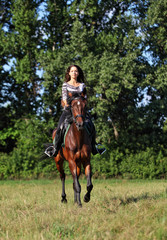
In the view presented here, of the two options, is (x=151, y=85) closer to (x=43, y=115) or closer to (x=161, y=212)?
(x=43, y=115)

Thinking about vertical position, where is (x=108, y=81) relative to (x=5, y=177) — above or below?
above

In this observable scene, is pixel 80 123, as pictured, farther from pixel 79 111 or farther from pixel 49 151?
pixel 49 151

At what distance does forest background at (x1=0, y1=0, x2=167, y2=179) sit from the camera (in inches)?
851

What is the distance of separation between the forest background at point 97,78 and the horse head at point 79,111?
42.7 feet

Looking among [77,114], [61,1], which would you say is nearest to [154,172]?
[61,1]

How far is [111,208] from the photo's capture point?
20.6 feet

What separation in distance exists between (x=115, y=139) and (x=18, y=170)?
8.40 meters

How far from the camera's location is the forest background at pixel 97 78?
21.6 meters

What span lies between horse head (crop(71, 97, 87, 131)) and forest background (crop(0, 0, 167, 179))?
13.0m

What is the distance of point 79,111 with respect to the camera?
699 centimetres

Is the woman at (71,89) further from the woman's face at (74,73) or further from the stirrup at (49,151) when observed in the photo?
the stirrup at (49,151)

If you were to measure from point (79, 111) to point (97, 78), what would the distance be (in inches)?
560

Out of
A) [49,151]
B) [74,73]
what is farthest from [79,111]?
[49,151]

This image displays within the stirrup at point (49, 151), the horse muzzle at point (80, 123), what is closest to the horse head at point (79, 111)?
the horse muzzle at point (80, 123)
